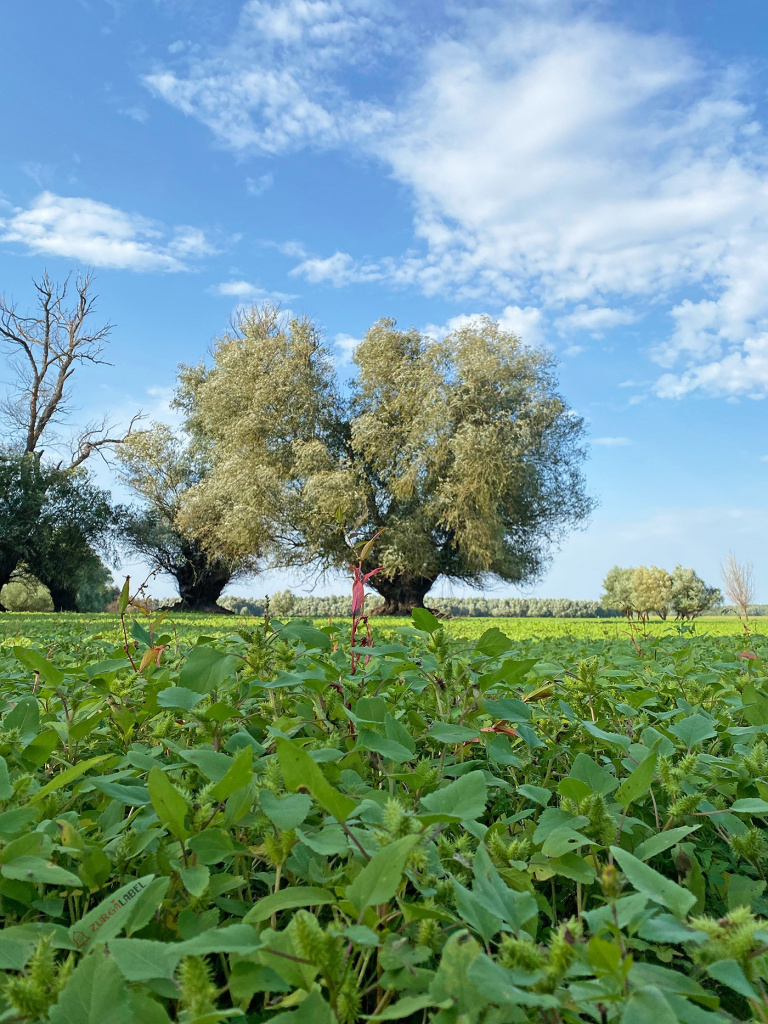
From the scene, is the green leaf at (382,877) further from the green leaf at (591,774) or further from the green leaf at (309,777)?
the green leaf at (591,774)

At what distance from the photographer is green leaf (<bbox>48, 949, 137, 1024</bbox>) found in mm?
502

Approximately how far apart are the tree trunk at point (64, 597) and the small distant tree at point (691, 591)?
2796cm

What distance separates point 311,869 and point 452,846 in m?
0.16

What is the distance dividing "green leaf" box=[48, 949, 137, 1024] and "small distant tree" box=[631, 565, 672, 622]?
33.8 m

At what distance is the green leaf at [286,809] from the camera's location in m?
0.64

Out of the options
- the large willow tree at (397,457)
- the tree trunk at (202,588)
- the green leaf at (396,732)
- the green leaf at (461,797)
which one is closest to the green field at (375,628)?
the green leaf at (396,732)

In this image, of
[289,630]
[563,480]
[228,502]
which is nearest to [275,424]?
[228,502]

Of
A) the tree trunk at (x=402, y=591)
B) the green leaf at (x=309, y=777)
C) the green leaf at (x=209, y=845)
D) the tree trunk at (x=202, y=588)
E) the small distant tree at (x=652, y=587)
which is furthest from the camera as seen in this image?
the small distant tree at (x=652, y=587)

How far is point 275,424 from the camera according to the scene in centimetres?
2198

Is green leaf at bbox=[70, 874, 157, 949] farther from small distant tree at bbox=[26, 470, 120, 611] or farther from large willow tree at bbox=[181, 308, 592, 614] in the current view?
small distant tree at bbox=[26, 470, 120, 611]

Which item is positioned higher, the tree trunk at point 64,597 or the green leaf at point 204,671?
the green leaf at point 204,671

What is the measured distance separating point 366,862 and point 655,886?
0.28 m

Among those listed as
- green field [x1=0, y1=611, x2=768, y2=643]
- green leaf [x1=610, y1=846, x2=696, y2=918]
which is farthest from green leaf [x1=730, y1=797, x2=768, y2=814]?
green field [x1=0, y1=611, x2=768, y2=643]

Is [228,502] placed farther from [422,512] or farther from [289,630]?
[289,630]
